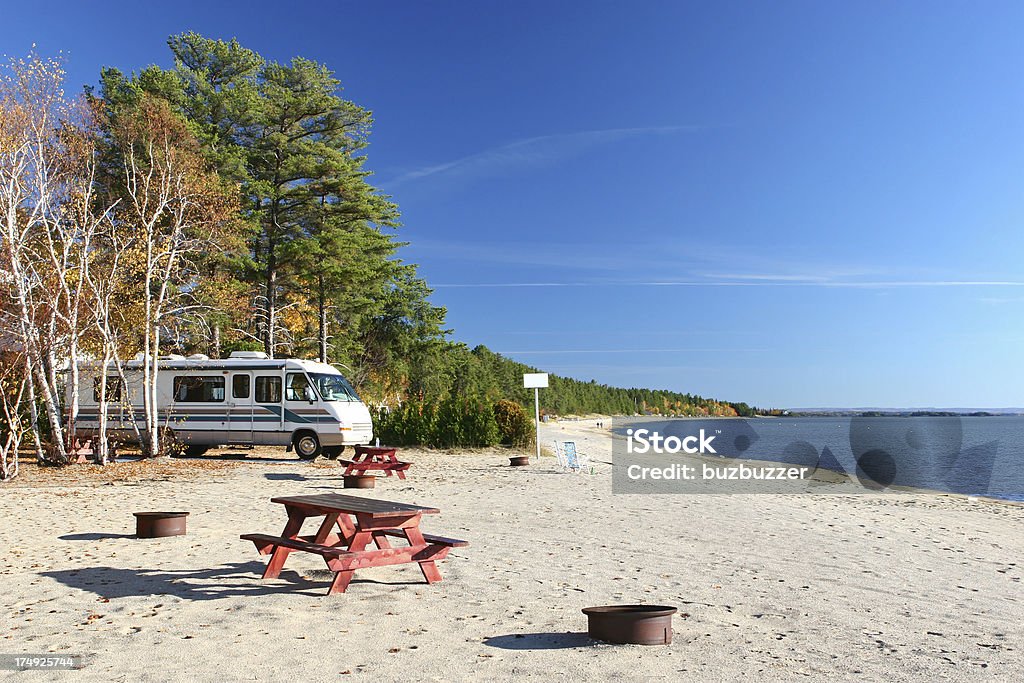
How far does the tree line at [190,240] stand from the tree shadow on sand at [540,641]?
1418 centimetres

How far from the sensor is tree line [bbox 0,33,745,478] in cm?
1806

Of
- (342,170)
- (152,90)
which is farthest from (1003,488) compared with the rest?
(152,90)

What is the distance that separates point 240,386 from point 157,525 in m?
12.2

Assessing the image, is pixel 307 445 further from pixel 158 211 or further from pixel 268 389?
pixel 158 211

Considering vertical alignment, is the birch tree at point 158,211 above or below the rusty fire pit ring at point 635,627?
above

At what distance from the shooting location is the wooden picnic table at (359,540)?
6477 mm

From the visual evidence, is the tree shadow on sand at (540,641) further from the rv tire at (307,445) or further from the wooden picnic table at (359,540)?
the rv tire at (307,445)

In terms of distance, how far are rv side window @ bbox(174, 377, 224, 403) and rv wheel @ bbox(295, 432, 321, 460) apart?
2.37 m

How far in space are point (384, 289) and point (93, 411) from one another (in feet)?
71.9

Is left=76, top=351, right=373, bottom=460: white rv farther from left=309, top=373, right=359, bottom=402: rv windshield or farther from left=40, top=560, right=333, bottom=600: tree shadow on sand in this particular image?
left=40, top=560, right=333, bottom=600: tree shadow on sand

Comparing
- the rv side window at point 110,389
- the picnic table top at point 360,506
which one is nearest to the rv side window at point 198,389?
the rv side window at point 110,389

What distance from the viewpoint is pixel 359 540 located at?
660 cm

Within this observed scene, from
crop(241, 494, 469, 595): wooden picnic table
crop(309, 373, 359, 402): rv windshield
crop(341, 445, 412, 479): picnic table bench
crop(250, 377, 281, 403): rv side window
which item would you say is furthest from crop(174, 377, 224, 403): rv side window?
crop(241, 494, 469, 595): wooden picnic table

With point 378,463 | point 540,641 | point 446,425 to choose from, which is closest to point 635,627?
point 540,641
